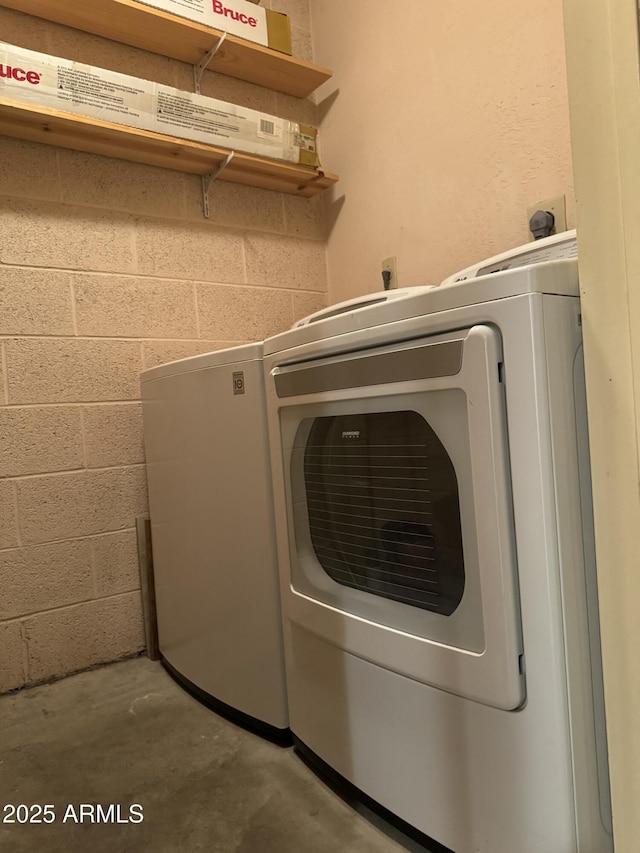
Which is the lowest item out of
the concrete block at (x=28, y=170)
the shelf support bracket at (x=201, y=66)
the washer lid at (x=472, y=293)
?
the washer lid at (x=472, y=293)

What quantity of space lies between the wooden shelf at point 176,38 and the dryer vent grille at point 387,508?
5.06 feet

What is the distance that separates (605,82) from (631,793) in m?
0.87

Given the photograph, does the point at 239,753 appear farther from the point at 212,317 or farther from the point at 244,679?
the point at 212,317

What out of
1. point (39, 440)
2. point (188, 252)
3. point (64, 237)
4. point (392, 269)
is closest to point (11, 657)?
point (39, 440)

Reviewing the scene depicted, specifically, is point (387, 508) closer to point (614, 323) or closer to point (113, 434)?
point (614, 323)

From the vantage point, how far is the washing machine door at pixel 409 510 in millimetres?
796

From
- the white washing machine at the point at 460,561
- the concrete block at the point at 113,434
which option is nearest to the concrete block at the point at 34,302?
the concrete block at the point at 113,434

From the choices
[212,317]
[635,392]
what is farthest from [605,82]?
[212,317]

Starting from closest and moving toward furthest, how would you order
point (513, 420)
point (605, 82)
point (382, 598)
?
1. point (605, 82)
2. point (513, 420)
3. point (382, 598)

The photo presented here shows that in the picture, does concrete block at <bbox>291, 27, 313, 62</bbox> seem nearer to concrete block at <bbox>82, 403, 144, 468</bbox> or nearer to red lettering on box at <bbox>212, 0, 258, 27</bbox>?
red lettering on box at <bbox>212, 0, 258, 27</bbox>

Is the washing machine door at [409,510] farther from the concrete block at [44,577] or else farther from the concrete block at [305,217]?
the concrete block at [305,217]

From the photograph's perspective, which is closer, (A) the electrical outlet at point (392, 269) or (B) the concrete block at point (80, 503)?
(B) the concrete block at point (80, 503)

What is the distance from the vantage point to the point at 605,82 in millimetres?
659

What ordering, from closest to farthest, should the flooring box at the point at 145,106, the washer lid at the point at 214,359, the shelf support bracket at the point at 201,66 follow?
1. the washer lid at the point at 214,359
2. the flooring box at the point at 145,106
3. the shelf support bracket at the point at 201,66
